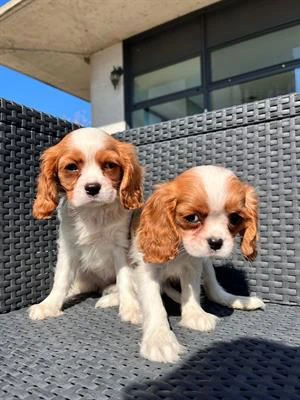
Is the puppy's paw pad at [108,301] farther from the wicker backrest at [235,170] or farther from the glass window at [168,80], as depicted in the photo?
the glass window at [168,80]

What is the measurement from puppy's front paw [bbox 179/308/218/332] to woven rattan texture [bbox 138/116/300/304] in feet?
1.24

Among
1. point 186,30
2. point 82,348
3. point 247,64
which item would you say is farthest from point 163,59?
point 82,348

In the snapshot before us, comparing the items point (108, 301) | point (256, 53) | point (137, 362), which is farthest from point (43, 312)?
point (256, 53)

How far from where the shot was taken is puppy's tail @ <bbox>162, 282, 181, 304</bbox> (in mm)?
1926

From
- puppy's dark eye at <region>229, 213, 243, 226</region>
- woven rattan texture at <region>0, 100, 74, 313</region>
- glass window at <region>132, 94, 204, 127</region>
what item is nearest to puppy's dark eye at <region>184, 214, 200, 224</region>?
puppy's dark eye at <region>229, 213, 243, 226</region>

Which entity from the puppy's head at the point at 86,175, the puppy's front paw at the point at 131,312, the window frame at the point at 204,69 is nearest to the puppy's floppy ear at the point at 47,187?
the puppy's head at the point at 86,175

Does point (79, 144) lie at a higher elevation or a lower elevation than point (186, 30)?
lower

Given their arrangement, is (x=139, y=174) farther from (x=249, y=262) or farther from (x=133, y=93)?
(x=133, y=93)

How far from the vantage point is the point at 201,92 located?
629 centimetres

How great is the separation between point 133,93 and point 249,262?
5519 millimetres

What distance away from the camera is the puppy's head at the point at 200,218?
5.01ft

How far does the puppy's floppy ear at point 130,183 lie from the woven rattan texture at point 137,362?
53 cm

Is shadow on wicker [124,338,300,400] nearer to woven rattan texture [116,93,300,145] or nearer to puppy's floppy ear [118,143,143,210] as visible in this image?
puppy's floppy ear [118,143,143,210]

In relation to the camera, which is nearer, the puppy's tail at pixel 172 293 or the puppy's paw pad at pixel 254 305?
the puppy's paw pad at pixel 254 305
